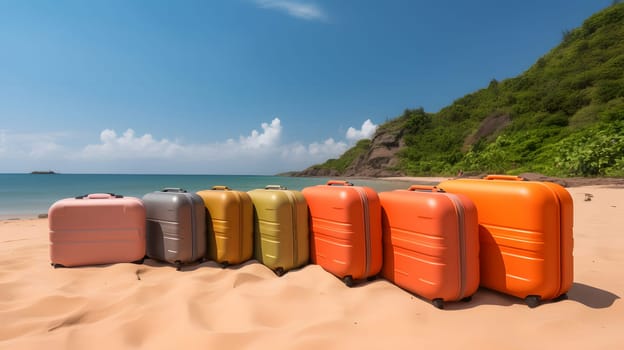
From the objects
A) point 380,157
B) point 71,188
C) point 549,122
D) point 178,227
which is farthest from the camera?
point 380,157

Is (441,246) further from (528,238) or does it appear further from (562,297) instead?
(562,297)

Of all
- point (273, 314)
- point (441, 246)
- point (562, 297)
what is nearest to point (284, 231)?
point (273, 314)

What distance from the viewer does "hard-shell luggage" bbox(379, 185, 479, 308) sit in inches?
93.5

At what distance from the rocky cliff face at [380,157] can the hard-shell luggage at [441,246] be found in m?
66.1

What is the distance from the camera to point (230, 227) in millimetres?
3553

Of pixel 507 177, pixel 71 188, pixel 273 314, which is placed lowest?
pixel 71 188

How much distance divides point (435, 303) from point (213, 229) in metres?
2.68

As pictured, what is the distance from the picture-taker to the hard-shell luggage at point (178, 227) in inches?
139

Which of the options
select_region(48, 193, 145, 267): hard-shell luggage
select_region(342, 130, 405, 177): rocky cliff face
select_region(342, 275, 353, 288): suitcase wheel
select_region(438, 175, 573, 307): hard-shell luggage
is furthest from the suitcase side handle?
select_region(342, 130, 405, 177): rocky cliff face

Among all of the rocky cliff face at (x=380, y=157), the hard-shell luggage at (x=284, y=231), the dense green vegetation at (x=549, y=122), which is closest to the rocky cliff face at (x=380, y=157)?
the rocky cliff face at (x=380, y=157)

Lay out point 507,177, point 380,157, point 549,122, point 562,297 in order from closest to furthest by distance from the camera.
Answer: point 562,297, point 507,177, point 549,122, point 380,157

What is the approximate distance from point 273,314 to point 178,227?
72.4 inches

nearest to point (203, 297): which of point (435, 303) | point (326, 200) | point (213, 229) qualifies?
point (213, 229)

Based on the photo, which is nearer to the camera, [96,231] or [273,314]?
[273,314]
